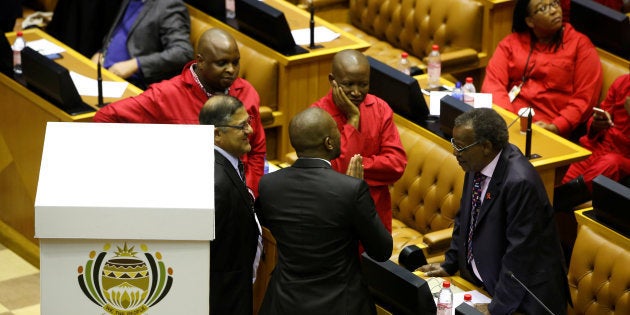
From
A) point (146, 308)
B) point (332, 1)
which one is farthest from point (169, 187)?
point (332, 1)

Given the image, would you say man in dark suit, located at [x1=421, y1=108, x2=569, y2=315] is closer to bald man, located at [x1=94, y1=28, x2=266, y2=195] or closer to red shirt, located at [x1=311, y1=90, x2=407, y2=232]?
red shirt, located at [x1=311, y1=90, x2=407, y2=232]

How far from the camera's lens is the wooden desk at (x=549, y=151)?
5.91 m

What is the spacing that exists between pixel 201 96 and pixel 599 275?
6.49 feet

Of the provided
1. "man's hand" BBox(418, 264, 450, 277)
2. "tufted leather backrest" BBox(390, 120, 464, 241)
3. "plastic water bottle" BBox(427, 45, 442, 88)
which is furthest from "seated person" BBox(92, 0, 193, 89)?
"man's hand" BBox(418, 264, 450, 277)

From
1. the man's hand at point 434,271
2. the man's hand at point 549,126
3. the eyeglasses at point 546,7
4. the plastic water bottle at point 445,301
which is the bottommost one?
the man's hand at point 434,271

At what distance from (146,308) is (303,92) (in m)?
3.66

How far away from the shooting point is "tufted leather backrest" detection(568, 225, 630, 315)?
512 cm

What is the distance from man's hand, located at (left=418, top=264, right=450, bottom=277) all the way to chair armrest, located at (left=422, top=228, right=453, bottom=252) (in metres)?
0.32

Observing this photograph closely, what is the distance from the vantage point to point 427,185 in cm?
598

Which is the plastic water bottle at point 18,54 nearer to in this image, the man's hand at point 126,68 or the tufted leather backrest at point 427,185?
the man's hand at point 126,68

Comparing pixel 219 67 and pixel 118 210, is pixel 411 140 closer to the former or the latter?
pixel 219 67

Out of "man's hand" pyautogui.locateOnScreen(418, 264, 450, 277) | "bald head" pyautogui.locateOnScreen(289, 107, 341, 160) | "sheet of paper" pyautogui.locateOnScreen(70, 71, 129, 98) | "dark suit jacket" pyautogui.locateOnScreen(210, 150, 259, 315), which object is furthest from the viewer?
"sheet of paper" pyautogui.locateOnScreen(70, 71, 129, 98)

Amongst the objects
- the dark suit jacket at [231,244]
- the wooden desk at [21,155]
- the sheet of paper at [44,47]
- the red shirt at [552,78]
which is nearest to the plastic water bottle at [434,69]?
the red shirt at [552,78]

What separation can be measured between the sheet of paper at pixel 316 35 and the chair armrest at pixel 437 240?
218cm
